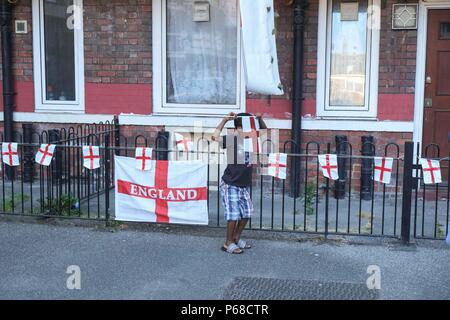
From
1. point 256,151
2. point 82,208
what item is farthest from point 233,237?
point 82,208

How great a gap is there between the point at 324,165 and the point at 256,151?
2.53ft

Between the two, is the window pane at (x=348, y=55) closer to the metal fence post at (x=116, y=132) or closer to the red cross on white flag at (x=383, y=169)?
the red cross on white flag at (x=383, y=169)

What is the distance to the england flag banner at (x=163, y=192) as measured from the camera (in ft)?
22.4

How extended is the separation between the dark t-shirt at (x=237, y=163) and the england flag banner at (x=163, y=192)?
68 centimetres

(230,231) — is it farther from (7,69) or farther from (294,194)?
(7,69)

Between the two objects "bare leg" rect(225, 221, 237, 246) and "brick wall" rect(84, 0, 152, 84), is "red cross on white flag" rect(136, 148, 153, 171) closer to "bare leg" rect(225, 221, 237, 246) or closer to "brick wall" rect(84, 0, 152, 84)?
"bare leg" rect(225, 221, 237, 246)

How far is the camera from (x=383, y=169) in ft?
21.1

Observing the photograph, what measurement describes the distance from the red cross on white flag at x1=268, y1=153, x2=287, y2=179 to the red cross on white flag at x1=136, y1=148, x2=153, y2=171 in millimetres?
1395

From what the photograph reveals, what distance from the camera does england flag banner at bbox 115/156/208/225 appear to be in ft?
22.4

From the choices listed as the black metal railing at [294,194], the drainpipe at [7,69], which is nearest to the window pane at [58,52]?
the drainpipe at [7,69]

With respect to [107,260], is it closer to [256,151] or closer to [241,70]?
[256,151]

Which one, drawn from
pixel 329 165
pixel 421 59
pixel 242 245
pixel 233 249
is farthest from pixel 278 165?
pixel 421 59

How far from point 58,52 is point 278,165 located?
195 inches
